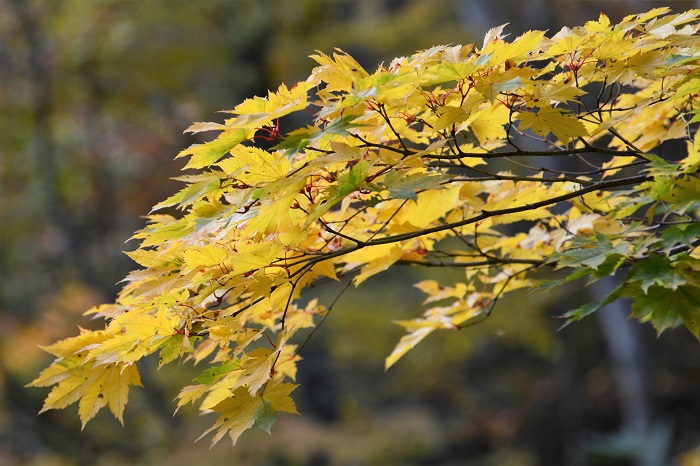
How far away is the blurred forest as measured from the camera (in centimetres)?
563

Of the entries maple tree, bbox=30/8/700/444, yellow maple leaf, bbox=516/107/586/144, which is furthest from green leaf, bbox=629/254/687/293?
yellow maple leaf, bbox=516/107/586/144

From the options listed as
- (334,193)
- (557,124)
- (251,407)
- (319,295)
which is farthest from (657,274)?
(319,295)

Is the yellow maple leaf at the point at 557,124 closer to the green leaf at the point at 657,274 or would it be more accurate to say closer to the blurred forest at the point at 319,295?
the green leaf at the point at 657,274

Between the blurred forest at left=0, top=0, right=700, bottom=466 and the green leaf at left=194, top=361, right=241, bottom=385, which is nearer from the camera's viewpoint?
the green leaf at left=194, top=361, right=241, bottom=385

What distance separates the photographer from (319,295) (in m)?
6.61

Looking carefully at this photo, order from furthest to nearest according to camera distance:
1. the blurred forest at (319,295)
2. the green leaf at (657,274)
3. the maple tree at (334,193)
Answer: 1. the blurred forest at (319,295)
2. the green leaf at (657,274)
3. the maple tree at (334,193)

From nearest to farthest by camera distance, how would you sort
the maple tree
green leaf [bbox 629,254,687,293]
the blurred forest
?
the maple tree, green leaf [bbox 629,254,687,293], the blurred forest

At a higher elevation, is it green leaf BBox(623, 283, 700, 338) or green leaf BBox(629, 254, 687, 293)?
green leaf BBox(629, 254, 687, 293)

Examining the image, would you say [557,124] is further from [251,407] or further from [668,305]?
[251,407]

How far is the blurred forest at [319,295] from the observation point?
222 inches

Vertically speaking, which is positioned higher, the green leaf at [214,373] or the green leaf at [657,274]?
the green leaf at [214,373]

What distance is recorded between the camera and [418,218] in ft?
4.84

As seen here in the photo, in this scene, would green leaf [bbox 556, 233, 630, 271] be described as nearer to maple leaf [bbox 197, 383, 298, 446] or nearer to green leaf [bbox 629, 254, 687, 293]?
green leaf [bbox 629, 254, 687, 293]

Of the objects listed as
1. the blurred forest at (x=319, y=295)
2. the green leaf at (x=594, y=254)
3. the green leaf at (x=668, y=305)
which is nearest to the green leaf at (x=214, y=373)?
the green leaf at (x=594, y=254)
